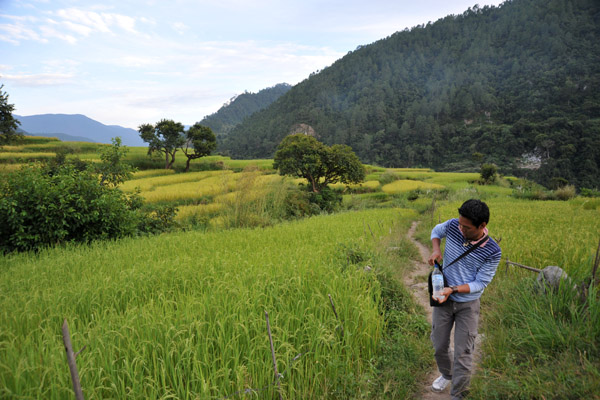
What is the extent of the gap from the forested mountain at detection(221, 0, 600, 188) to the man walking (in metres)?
53.0

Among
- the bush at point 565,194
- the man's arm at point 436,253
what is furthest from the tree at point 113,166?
the bush at point 565,194

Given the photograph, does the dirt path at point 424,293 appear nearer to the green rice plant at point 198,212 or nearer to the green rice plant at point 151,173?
the green rice plant at point 198,212

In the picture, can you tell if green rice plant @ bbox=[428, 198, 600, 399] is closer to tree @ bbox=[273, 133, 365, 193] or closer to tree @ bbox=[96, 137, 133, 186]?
tree @ bbox=[96, 137, 133, 186]

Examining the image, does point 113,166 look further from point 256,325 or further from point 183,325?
point 256,325

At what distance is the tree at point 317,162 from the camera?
2270 cm

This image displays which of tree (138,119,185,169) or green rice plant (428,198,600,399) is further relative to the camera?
tree (138,119,185,169)

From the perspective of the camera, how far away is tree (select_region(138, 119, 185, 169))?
108ft

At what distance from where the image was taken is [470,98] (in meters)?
83.4

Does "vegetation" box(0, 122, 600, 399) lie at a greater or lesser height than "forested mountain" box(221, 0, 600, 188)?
lesser

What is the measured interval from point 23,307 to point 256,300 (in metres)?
2.76

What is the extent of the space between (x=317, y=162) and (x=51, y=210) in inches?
695

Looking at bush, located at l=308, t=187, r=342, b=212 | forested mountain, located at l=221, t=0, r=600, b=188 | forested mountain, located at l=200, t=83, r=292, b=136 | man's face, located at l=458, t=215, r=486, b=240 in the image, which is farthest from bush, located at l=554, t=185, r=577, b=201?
forested mountain, located at l=200, t=83, r=292, b=136

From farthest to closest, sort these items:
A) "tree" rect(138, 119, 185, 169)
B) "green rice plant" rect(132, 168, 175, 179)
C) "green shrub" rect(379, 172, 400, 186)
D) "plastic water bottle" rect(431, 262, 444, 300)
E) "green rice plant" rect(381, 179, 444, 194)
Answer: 1. "green shrub" rect(379, 172, 400, 186)
2. "tree" rect(138, 119, 185, 169)
3. "green rice plant" rect(381, 179, 444, 194)
4. "green rice plant" rect(132, 168, 175, 179)
5. "plastic water bottle" rect(431, 262, 444, 300)

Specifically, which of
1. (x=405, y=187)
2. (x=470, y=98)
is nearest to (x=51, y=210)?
(x=405, y=187)
